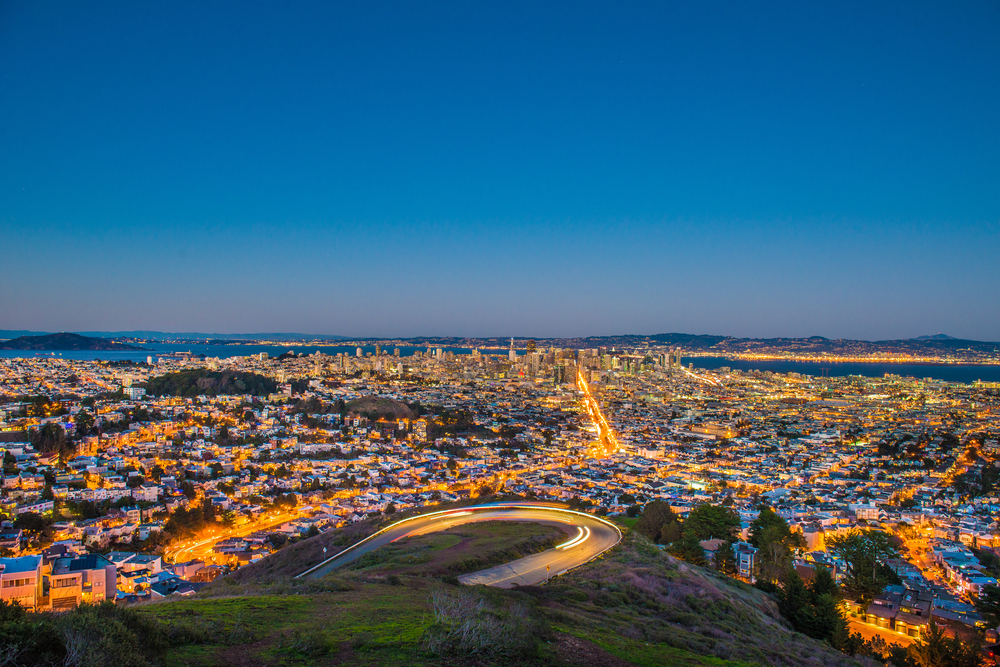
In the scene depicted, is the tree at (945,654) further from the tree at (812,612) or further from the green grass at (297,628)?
the green grass at (297,628)

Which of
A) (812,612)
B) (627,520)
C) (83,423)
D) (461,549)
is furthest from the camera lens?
(83,423)

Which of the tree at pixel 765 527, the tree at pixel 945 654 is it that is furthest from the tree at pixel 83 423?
the tree at pixel 945 654

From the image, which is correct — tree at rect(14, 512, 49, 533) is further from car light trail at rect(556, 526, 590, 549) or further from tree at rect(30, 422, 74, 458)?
car light trail at rect(556, 526, 590, 549)

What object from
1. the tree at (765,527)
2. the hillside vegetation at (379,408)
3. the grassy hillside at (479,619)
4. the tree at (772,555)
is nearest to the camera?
the grassy hillside at (479,619)

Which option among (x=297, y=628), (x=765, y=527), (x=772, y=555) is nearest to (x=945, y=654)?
(x=772, y=555)

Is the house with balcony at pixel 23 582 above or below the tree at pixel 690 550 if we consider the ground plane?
above

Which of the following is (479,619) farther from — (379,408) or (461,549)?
(379,408)
